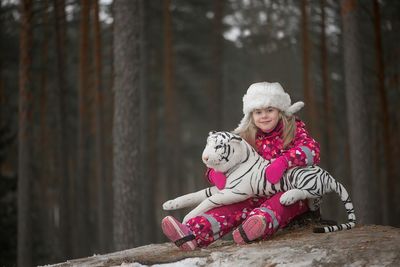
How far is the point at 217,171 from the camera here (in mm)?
5094

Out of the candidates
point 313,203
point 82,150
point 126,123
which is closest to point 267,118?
point 313,203

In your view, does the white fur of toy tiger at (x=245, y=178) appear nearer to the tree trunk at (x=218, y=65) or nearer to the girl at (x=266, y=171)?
the girl at (x=266, y=171)

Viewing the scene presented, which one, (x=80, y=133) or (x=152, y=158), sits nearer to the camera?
(x=80, y=133)

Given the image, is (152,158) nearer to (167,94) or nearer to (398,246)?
(167,94)

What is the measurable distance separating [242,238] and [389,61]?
14.0 metres

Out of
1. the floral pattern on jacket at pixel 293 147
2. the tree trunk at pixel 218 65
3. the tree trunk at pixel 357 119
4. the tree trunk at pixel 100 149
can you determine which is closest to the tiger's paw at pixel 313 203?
the floral pattern on jacket at pixel 293 147

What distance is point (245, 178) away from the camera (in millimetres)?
4934

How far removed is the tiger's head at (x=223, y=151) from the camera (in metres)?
4.86

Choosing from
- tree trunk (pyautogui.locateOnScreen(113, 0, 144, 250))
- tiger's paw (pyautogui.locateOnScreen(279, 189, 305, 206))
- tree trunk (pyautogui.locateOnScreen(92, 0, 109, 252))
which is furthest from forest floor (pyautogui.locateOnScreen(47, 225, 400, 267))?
tree trunk (pyautogui.locateOnScreen(92, 0, 109, 252))

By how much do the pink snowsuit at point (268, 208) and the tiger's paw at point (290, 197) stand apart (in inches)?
3.5

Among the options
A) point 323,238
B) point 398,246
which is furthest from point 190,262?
point 398,246

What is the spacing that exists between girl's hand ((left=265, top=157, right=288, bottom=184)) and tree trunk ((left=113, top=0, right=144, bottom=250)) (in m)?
3.37

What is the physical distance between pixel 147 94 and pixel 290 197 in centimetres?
1049

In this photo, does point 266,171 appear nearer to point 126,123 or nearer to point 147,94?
point 126,123
